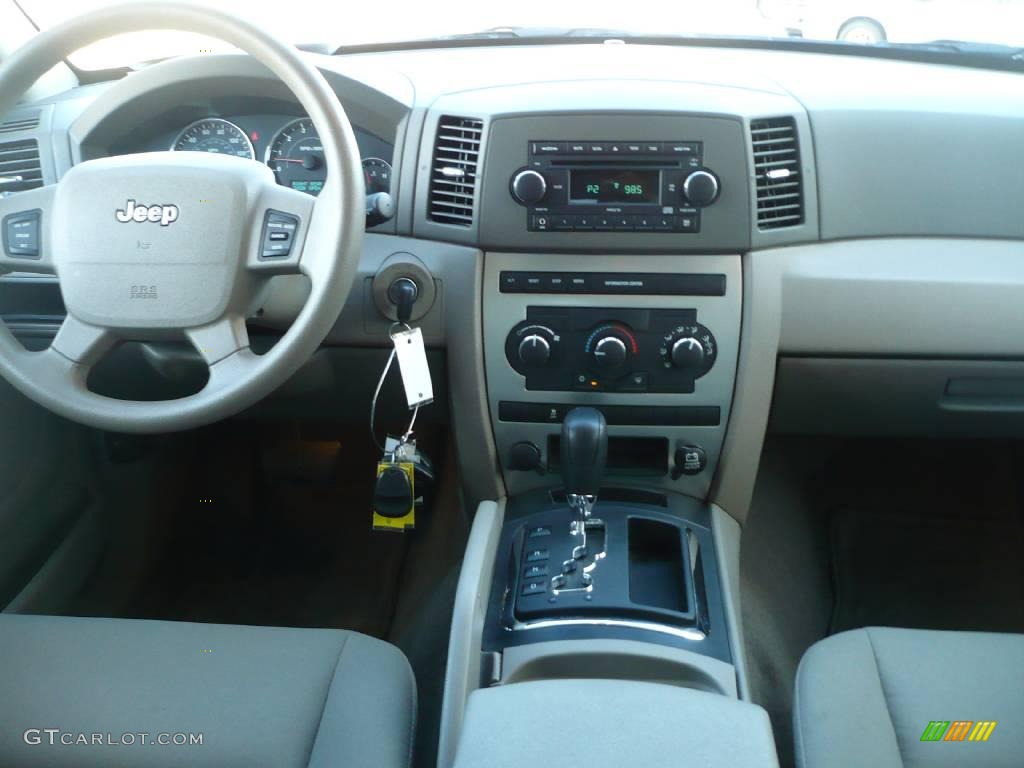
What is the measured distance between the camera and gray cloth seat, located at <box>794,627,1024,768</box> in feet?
3.39

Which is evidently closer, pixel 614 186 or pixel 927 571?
pixel 614 186

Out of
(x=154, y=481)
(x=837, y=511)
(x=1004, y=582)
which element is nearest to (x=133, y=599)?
(x=154, y=481)

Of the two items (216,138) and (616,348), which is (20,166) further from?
(616,348)

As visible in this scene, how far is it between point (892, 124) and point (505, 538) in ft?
3.17

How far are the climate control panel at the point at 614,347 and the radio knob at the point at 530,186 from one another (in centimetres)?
19

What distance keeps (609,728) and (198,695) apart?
1.72 feet

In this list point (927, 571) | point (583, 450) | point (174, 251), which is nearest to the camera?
point (174, 251)

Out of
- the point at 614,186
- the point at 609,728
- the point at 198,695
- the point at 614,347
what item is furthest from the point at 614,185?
the point at 198,695

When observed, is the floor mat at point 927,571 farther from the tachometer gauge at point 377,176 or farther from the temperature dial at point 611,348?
the tachometer gauge at point 377,176

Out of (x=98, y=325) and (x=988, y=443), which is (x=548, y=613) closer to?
(x=98, y=325)

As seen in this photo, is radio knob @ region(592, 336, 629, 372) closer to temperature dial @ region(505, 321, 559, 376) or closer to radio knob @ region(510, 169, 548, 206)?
temperature dial @ region(505, 321, 559, 376)

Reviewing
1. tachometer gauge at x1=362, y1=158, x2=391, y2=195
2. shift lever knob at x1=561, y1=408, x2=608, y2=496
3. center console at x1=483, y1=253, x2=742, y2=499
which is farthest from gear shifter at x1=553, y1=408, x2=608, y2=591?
tachometer gauge at x1=362, y1=158, x2=391, y2=195

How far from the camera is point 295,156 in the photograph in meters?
1.54

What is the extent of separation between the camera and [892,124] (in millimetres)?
1481
